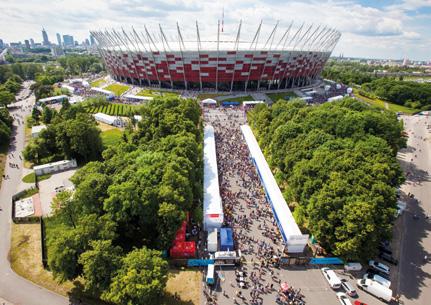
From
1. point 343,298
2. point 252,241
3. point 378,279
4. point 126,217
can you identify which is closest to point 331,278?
point 343,298

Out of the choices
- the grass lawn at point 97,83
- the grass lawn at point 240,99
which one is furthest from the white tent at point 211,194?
the grass lawn at point 97,83

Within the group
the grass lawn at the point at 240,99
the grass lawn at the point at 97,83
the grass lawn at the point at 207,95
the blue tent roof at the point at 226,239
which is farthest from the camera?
the grass lawn at the point at 97,83

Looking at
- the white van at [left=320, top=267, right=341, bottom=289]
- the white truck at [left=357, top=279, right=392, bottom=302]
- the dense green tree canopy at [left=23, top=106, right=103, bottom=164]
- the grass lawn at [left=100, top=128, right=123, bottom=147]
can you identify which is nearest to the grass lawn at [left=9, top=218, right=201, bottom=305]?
the white van at [left=320, top=267, right=341, bottom=289]

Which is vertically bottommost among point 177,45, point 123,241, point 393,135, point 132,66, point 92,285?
point 123,241

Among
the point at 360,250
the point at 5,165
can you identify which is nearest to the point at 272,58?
the point at 360,250

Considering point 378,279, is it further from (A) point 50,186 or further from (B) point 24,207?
(A) point 50,186

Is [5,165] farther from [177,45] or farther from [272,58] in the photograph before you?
[272,58]

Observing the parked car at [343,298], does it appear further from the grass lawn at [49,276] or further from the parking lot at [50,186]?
the parking lot at [50,186]
